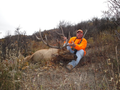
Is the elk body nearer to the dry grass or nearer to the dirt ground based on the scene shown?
the dry grass

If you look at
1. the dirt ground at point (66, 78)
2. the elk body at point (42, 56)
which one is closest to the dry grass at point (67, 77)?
the dirt ground at point (66, 78)

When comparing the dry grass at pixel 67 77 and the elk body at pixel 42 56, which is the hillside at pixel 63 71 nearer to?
the dry grass at pixel 67 77

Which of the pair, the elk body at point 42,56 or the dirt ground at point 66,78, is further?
the elk body at point 42,56

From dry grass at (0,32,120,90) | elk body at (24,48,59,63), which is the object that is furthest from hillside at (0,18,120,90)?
elk body at (24,48,59,63)

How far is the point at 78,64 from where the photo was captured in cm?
364

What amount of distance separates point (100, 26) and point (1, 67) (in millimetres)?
6945

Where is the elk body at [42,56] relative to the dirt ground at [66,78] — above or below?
above

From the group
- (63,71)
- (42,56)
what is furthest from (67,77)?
(42,56)

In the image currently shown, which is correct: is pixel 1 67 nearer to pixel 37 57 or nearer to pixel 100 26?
pixel 37 57

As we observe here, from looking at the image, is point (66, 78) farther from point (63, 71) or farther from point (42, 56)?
point (42, 56)

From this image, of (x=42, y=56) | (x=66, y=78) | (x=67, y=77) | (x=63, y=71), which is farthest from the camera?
(x=42, y=56)

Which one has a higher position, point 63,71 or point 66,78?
point 66,78

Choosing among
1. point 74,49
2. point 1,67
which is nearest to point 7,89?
point 1,67

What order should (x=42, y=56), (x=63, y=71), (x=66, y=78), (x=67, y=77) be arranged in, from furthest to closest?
(x=42, y=56) < (x=63, y=71) < (x=67, y=77) < (x=66, y=78)
